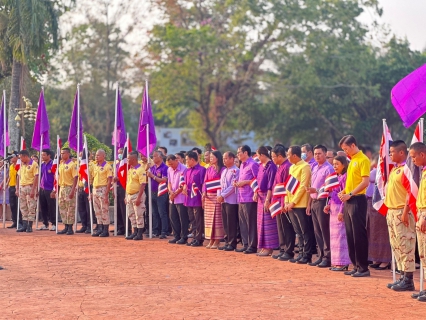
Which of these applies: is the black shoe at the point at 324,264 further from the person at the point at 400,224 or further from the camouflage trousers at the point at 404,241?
the camouflage trousers at the point at 404,241

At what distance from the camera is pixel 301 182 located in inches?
452

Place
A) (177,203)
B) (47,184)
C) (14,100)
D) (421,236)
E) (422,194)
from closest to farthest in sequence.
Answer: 1. (422,194)
2. (421,236)
3. (177,203)
4. (47,184)
5. (14,100)

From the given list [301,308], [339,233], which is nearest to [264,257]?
[339,233]

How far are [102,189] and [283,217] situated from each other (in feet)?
16.8

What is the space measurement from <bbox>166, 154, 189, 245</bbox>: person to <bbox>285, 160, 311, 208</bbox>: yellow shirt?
3354 millimetres

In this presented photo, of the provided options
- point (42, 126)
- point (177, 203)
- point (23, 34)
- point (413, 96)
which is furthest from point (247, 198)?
point (23, 34)

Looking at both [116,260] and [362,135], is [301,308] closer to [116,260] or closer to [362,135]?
[116,260]

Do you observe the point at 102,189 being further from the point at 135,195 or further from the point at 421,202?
the point at 421,202

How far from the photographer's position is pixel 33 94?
2866 centimetres

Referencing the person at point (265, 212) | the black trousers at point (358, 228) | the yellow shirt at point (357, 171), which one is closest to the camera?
Answer: the yellow shirt at point (357, 171)

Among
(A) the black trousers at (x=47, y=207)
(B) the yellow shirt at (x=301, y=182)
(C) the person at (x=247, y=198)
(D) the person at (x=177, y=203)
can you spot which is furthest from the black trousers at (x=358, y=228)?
(A) the black trousers at (x=47, y=207)

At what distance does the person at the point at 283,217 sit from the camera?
39.3 feet

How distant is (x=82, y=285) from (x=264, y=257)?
382cm

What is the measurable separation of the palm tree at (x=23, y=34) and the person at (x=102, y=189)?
7.49 metres
